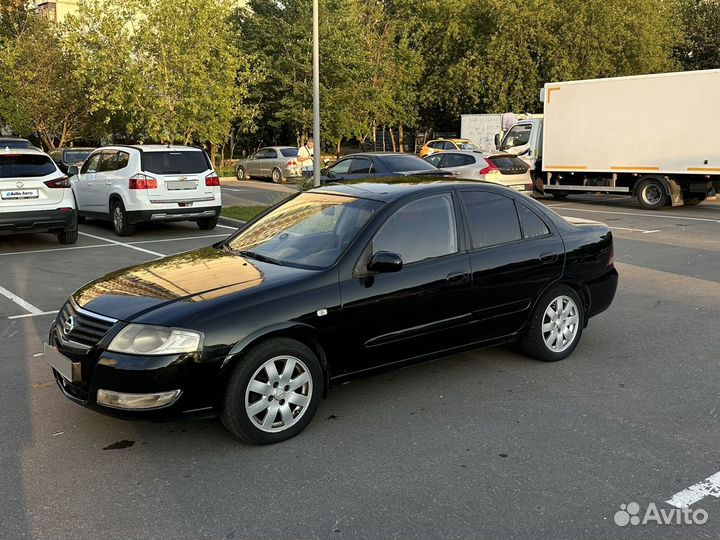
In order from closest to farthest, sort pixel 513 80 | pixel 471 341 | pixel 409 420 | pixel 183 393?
pixel 183 393
pixel 409 420
pixel 471 341
pixel 513 80

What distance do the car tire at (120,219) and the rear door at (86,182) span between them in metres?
1.01

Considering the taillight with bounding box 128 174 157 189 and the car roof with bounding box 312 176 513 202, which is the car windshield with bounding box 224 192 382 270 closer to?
the car roof with bounding box 312 176 513 202

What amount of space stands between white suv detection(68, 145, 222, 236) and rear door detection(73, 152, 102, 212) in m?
A: 0.45

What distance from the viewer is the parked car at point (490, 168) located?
58.0 feet

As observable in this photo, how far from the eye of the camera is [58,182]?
11508mm

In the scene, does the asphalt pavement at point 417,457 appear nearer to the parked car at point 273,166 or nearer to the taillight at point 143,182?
the taillight at point 143,182

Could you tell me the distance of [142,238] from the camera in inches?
521

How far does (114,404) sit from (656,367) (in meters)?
3.99

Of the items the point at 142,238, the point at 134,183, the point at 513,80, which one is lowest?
the point at 142,238

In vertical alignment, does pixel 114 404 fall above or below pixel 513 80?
below

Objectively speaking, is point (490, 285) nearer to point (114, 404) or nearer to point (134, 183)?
point (114, 404)

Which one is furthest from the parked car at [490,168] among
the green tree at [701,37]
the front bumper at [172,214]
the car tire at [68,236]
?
the green tree at [701,37]

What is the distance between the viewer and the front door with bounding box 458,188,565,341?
512 centimetres

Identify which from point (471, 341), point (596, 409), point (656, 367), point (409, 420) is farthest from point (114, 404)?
point (656, 367)
